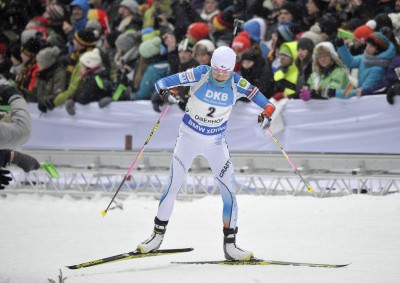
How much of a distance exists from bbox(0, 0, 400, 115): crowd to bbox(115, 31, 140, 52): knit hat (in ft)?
0.06

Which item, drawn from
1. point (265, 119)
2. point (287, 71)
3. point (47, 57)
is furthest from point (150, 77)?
point (265, 119)

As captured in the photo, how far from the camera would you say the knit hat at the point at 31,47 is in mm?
17750

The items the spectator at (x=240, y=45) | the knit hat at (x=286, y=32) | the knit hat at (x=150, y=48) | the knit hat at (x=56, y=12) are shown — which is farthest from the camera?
the knit hat at (x=56, y=12)

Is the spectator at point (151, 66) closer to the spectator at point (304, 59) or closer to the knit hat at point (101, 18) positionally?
the spectator at point (304, 59)

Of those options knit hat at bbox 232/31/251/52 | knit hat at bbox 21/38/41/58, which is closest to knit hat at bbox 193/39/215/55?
knit hat at bbox 232/31/251/52

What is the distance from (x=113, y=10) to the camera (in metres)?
18.7

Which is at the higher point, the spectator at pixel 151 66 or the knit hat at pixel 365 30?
the knit hat at pixel 365 30

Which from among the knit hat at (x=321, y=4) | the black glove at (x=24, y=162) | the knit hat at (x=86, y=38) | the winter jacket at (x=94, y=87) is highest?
the knit hat at (x=321, y=4)

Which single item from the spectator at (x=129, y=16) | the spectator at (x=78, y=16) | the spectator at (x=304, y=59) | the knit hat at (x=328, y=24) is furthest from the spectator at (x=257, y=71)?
the spectator at (x=78, y=16)

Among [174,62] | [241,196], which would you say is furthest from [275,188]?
[174,62]

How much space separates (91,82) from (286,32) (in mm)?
3904

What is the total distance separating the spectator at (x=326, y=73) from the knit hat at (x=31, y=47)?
676 centimetres

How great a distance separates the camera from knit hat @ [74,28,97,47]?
16812mm

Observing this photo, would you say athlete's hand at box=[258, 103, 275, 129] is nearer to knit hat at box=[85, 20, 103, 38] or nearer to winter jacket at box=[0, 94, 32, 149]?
winter jacket at box=[0, 94, 32, 149]
